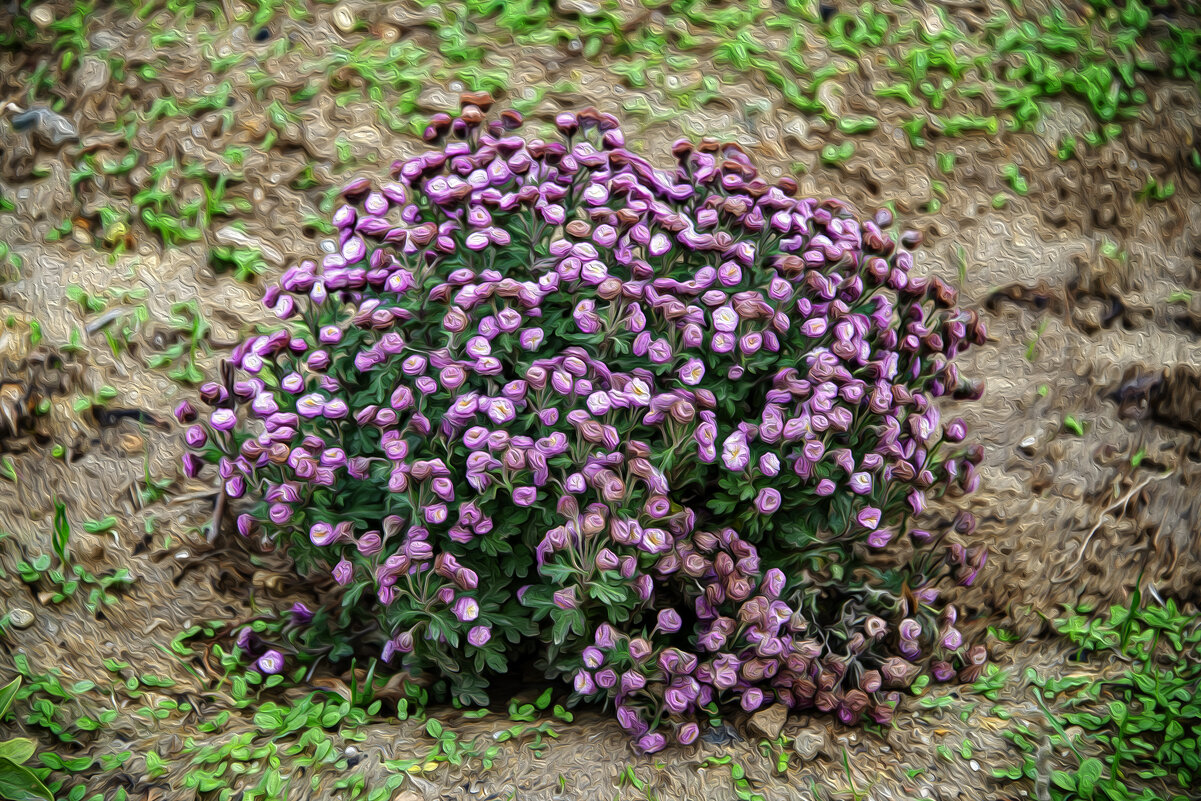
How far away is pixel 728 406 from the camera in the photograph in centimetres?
262

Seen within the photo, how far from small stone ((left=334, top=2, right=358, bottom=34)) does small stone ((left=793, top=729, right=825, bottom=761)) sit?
3.99 metres

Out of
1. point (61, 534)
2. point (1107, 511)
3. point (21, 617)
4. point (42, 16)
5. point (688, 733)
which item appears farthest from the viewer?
point (42, 16)

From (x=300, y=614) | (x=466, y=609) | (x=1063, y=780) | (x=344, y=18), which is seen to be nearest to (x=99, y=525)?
(x=300, y=614)

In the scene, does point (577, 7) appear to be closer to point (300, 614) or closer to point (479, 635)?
point (300, 614)

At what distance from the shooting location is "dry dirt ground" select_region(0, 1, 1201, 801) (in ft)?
9.07

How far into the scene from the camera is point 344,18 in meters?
4.85

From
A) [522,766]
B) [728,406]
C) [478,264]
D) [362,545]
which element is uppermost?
[478,264]

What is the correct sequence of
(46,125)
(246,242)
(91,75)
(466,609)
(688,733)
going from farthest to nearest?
1. (91,75)
2. (46,125)
3. (246,242)
4. (688,733)
5. (466,609)

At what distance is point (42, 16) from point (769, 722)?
4.74 meters

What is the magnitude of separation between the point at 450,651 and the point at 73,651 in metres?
1.27

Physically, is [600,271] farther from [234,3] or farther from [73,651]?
[234,3]

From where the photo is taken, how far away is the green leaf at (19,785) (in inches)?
96.4

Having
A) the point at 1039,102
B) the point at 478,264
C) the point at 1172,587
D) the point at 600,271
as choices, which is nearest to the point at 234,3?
the point at 478,264

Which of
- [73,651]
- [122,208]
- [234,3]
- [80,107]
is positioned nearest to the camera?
[73,651]
